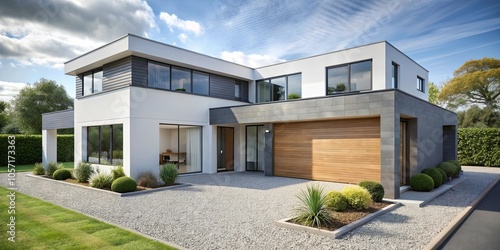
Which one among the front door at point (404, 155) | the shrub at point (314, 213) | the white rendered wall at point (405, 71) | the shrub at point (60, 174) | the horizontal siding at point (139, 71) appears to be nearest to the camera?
the shrub at point (314, 213)

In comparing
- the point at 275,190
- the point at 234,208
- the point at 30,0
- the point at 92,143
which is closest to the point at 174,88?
the point at 92,143

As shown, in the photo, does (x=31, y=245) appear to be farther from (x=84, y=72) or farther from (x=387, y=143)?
(x=84, y=72)

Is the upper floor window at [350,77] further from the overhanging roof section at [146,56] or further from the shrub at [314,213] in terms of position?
the shrub at [314,213]

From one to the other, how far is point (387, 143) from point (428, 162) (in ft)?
14.2

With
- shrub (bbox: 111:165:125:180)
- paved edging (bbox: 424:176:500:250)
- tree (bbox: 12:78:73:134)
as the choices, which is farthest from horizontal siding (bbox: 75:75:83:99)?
tree (bbox: 12:78:73:134)

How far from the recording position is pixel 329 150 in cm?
1171

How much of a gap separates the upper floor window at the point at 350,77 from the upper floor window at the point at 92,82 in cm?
1153

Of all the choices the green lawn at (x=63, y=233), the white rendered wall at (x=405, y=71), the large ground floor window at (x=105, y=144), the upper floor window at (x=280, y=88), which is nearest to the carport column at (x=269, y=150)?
the upper floor window at (x=280, y=88)

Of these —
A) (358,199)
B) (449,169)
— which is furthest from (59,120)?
(449,169)

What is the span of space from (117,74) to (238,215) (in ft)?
31.4

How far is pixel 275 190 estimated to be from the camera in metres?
10.0

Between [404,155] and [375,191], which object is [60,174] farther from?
[404,155]

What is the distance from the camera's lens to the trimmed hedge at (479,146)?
17859 millimetres

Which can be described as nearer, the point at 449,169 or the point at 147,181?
the point at 147,181
